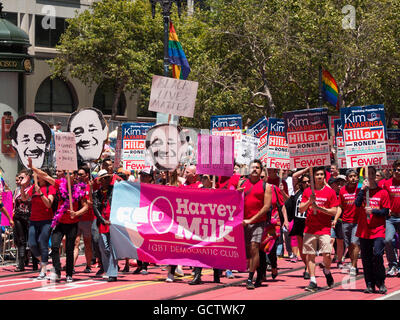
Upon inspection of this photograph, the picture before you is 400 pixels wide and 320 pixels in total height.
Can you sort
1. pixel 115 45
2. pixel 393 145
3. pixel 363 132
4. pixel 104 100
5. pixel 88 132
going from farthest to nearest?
pixel 104 100 → pixel 115 45 → pixel 393 145 → pixel 88 132 → pixel 363 132

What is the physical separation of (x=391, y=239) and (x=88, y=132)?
5962mm

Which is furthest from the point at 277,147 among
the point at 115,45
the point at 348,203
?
the point at 115,45

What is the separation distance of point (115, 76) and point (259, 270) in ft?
112

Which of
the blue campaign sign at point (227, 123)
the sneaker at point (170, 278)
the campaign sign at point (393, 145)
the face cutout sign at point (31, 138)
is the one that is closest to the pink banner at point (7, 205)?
the face cutout sign at point (31, 138)

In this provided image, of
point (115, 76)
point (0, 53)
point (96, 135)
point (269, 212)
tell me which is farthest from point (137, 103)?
point (269, 212)

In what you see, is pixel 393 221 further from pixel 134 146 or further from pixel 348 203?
pixel 134 146

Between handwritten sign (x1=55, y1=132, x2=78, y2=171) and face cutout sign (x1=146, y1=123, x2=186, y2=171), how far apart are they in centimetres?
134

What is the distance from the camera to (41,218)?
48.4ft

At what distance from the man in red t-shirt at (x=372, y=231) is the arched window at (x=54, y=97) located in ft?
132

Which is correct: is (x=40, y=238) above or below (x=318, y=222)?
below

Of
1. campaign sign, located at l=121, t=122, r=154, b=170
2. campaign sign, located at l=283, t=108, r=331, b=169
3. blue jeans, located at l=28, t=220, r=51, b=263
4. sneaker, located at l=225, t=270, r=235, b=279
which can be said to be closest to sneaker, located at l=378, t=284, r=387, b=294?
campaign sign, located at l=283, t=108, r=331, b=169

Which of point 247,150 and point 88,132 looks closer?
point 88,132

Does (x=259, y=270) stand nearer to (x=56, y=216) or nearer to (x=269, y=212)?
(x=269, y=212)
